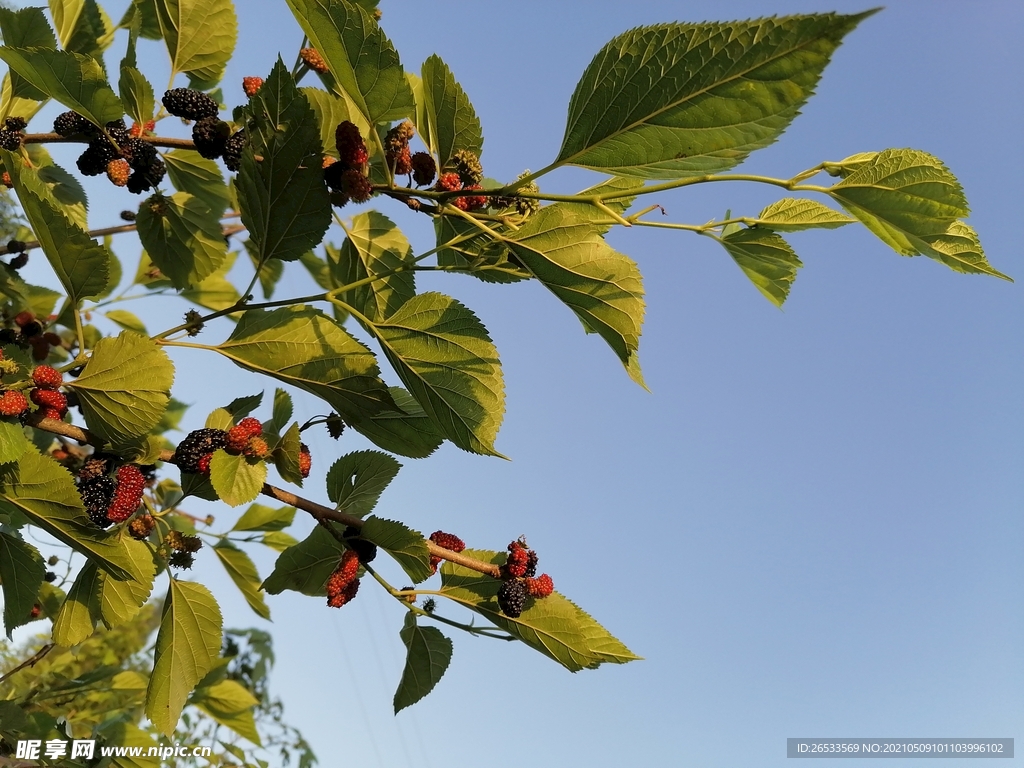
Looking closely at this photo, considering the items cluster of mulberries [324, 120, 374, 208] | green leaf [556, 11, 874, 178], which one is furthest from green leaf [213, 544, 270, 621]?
green leaf [556, 11, 874, 178]

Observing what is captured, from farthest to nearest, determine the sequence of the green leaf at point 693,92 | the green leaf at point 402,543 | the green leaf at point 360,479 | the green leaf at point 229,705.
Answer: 1. the green leaf at point 229,705
2. the green leaf at point 360,479
3. the green leaf at point 402,543
4. the green leaf at point 693,92

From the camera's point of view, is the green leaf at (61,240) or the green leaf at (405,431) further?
the green leaf at (405,431)

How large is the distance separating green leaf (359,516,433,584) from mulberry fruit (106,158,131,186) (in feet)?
3.03

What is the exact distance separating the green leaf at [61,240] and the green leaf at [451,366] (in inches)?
23.0

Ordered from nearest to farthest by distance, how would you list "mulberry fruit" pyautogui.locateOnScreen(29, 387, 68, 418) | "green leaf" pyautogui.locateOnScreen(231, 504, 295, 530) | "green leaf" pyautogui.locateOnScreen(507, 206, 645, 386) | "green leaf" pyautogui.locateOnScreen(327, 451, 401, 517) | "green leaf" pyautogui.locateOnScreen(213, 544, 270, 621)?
"green leaf" pyautogui.locateOnScreen(507, 206, 645, 386) < "mulberry fruit" pyautogui.locateOnScreen(29, 387, 68, 418) < "green leaf" pyautogui.locateOnScreen(327, 451, 401, 517) < "green leaf" pyautogui.locateOnScreen(213, 544, 270, 621) < "green leaf" pyautogui.locateOnScreen(231, 504, 295, 530)

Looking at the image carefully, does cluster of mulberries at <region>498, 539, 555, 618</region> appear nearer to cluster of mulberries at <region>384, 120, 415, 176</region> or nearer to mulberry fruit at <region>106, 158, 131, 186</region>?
Answer: cluster of mulberries at <region>384, 120, 415, 176</region>

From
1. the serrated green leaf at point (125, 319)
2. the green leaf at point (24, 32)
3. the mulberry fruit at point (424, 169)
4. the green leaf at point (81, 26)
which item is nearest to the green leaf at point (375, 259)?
the mulberry fruit at point (424, 169)

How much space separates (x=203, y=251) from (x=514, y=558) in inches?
51.1

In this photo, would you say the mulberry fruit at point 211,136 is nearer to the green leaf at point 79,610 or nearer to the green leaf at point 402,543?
the green leaf at point 402,543

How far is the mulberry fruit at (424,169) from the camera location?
1.56 m

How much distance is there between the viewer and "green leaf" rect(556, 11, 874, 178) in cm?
101

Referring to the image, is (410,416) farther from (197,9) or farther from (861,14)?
(197,9)

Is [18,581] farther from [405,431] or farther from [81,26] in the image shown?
[81,26]

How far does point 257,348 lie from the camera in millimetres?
1498
